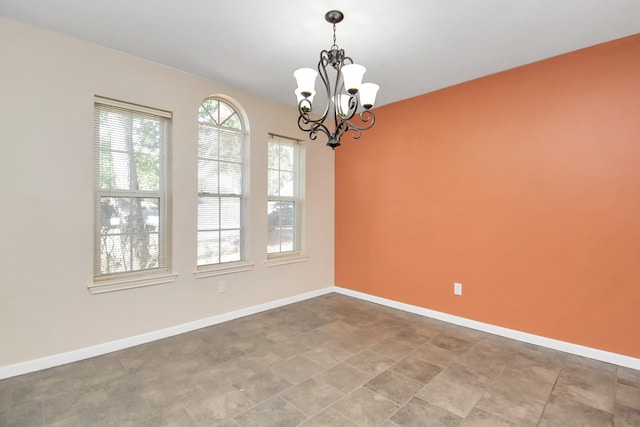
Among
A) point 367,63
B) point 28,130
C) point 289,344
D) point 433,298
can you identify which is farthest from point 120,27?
point 433,298

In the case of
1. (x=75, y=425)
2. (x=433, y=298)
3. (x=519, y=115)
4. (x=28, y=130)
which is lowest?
(x=75, y=425)

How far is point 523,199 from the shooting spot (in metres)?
2.95

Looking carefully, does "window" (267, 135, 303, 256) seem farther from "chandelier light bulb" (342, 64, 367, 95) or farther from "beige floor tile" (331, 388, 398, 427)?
"beige floor tile" (331, 388, 398, 427)

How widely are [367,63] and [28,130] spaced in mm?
2757

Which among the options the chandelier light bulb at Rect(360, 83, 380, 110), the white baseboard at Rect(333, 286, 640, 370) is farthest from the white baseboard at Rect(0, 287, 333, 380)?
the chandelier light bulb at Rect(360, 83, 380, 110)

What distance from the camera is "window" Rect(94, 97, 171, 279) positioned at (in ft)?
8.87

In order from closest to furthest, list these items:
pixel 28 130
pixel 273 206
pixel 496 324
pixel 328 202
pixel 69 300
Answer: pixel 28 130 < pixel 69 300 < pixel 496 324 < pixel 273 206 < pixel 328 202

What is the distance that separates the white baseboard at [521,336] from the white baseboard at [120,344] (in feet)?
4.84

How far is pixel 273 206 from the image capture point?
13.3ft

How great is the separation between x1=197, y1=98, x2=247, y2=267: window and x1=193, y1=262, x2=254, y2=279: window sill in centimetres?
9

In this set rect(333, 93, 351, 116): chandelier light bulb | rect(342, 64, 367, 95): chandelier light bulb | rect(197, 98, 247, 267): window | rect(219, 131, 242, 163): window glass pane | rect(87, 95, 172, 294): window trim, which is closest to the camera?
rect(342, 64, 367, 95): chandelier light bulb

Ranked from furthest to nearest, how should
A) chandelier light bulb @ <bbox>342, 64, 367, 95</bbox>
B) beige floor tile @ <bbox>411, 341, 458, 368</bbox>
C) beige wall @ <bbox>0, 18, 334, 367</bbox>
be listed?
beige floor tile @ <bbox>411, 341, 458, 368</bbox>, beige wall @ <bbox>0, 18, 334, 367</bbox>, chandelier light bulb @ <bbox>342, 64, 367, 95</bbox>

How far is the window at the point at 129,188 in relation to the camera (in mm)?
2705

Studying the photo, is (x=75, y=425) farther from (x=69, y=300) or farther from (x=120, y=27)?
(x=120, y=27)
